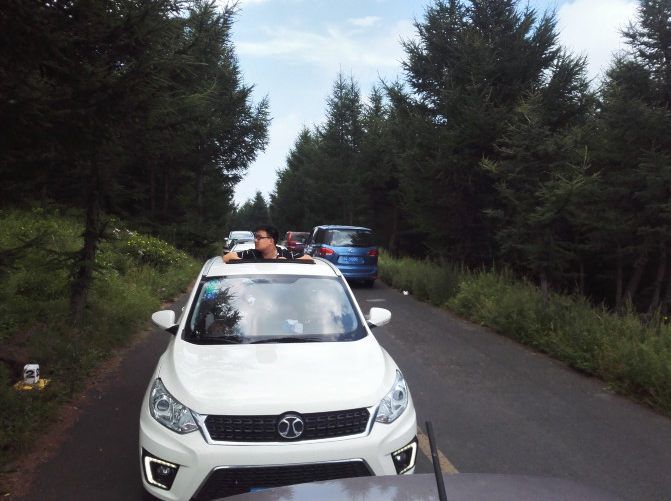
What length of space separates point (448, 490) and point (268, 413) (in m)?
1.50

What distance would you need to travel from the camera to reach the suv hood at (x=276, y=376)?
3.37m

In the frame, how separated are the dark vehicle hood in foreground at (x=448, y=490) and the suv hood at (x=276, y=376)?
120cm

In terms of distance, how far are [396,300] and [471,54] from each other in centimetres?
663

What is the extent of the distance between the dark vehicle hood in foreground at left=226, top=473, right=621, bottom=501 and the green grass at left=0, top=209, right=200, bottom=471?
327 centimetres

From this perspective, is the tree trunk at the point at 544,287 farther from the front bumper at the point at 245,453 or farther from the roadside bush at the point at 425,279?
the front bumper at the point at 245,453

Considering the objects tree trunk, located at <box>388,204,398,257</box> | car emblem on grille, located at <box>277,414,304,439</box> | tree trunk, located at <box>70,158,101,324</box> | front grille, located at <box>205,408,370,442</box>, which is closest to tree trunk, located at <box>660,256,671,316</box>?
front grille, located at <box>205,408,370,442</box>

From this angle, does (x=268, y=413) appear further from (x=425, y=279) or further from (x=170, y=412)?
(x=425, y=279)

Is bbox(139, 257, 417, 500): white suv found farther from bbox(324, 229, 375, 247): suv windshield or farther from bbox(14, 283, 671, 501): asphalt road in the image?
bbox(324, 229, 375, 247): suv windshield

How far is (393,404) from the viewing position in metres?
3.66

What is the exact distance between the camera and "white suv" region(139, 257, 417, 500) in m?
3.19

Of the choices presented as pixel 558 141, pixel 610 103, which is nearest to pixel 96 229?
pixel 558 141

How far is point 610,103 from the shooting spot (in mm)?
9977

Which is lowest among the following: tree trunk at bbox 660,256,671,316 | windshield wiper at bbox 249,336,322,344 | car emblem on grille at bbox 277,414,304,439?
tree trunk at bbox 660,256,671,316

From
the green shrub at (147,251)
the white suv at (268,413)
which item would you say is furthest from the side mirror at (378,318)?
the green shrub at (147,251)
